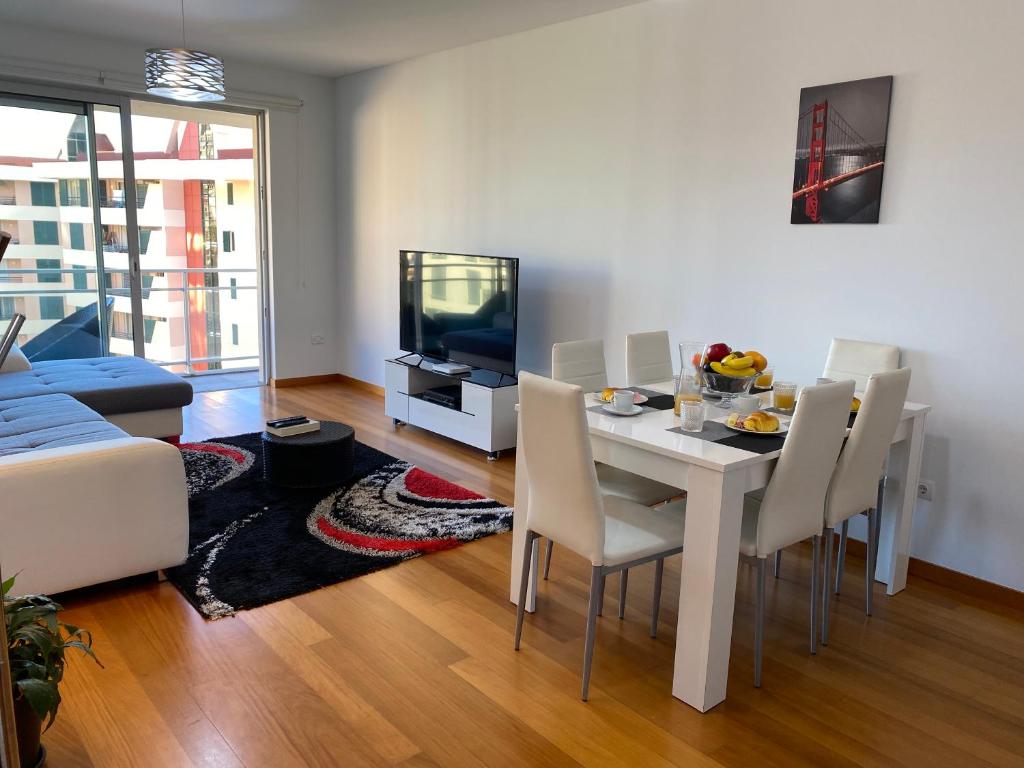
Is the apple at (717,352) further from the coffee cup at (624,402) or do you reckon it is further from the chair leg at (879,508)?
the chair leg at (879,508)

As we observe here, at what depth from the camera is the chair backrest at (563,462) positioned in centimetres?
228

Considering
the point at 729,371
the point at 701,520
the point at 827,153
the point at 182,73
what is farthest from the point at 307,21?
the point at 701,520

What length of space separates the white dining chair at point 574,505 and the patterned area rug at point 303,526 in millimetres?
1002

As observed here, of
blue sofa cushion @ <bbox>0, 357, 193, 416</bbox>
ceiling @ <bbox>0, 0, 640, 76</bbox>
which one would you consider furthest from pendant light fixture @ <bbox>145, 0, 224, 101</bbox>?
blue sofa cushion @ <bbox>0, 357, 193, 416</bbox>

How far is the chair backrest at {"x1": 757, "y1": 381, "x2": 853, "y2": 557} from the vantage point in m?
2.34

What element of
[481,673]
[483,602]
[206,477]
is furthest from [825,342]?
[206,477]

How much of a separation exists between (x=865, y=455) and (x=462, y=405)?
2751 millimetres

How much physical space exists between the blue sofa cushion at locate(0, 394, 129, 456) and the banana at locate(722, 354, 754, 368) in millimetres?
2399

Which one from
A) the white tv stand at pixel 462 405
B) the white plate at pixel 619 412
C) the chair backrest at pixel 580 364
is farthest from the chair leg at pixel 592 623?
the white tv stand at pixel 462 405

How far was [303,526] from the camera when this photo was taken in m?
3.63

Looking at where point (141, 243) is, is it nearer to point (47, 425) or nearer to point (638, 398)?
point (47, 425)

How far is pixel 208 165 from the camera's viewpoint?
8.63 metres

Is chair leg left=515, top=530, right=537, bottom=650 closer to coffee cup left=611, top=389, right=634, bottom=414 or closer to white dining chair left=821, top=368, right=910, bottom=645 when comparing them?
coffee cup left=611, top=389, right=634, bottom=414

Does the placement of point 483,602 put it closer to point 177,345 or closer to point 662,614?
point 662,614
